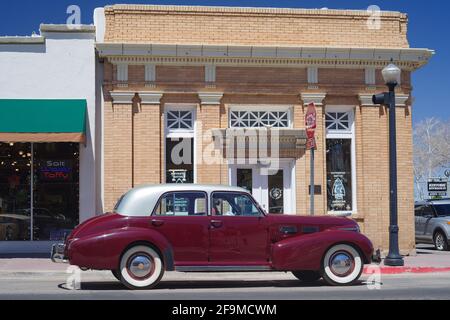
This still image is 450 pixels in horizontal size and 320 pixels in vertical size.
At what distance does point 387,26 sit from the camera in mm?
18500

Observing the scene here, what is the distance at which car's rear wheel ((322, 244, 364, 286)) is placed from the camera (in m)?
11.9

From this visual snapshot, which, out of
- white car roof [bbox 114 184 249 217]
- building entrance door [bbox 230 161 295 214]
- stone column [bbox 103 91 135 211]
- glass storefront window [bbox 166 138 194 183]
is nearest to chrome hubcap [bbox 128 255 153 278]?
white car roof [bbox 114 184 249 217]

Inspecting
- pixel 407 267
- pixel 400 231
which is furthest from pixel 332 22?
pixel 407 267

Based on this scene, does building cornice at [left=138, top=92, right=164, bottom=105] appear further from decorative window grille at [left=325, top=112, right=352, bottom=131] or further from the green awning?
decorative window grille at [left=325, top=112, right=352, bottom=131]

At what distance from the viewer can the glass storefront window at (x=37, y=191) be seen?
17203mm

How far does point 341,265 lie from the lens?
12.1 m

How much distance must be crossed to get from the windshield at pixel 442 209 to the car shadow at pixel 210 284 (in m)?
11.9

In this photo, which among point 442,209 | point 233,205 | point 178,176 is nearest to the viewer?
point 233,205

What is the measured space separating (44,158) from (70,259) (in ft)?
21.6

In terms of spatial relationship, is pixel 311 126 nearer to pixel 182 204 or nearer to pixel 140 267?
pixel 182 204

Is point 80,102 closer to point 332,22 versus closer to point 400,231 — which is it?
point 332,22

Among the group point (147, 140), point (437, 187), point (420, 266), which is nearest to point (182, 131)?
point (147, 140)

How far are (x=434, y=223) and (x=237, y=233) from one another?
13.3 m

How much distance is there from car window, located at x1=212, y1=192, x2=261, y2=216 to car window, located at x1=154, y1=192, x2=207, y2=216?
215mm
